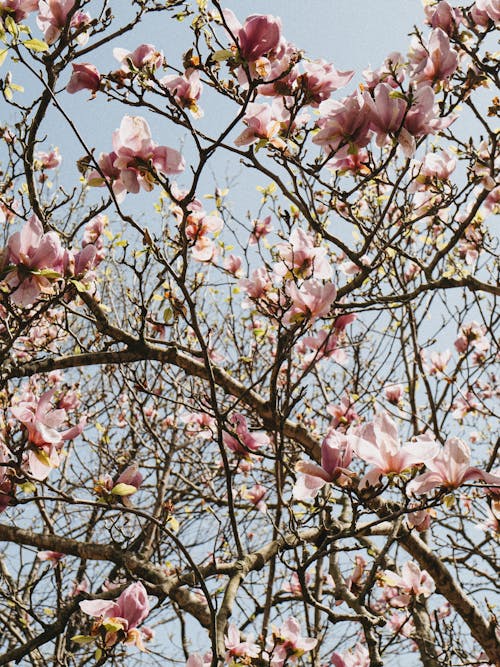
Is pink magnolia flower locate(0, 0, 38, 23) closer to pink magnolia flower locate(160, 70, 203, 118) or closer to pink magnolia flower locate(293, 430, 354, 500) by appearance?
pink magnolia flower locate(160, 70, 203, 118)

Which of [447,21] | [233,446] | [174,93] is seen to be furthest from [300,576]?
[447,21]

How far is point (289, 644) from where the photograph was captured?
179 cm

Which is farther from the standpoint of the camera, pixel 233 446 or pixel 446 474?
pixel 233 446

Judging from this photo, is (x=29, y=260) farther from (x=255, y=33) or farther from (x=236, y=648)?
(x=236, y=648)

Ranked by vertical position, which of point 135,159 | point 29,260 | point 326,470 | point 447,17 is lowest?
point 326,470

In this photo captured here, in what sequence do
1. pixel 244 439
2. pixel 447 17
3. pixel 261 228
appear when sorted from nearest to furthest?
pixel 244 439 → pixel 447 17 → pixel 261 228

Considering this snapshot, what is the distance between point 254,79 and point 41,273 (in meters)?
0.76

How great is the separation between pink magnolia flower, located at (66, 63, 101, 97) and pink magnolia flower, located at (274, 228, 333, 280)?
76 cm

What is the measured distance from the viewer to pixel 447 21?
7.43 ft

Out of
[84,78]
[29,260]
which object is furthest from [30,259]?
[84,78]

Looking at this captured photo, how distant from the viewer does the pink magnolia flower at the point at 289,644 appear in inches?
70.2

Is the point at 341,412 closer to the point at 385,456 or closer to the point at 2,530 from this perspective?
the point at 385,456

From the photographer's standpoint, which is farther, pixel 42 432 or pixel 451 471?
pixel 42 432

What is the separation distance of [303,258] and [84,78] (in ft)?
2.89
